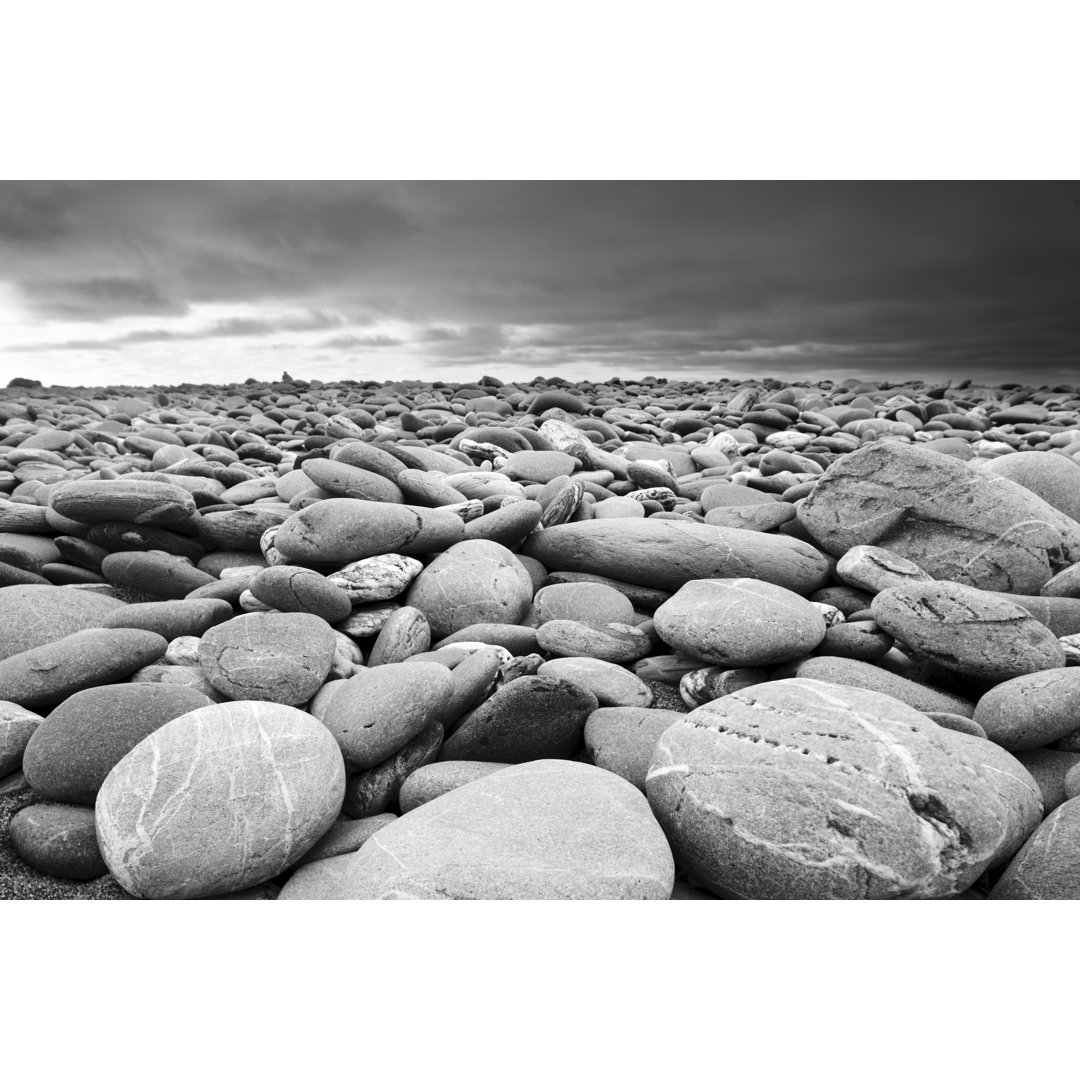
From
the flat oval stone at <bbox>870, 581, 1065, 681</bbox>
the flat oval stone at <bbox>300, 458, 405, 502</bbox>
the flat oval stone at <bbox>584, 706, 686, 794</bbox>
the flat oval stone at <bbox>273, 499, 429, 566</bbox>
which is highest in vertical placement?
the flat oval stone at <bbox>300, 458, 405, 502</bbox>

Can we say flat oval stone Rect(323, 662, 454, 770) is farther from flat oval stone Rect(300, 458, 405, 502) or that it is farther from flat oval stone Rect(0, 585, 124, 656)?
flat oval stone Rect(300, 458, 405, 502)

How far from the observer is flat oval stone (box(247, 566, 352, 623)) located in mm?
2312

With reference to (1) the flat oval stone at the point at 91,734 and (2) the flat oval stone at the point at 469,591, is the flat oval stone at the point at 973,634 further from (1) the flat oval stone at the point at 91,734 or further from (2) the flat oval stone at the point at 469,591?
(1) the flat oval stone at the point at 91,734

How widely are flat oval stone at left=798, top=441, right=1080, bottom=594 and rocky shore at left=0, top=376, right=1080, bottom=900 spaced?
0.01m

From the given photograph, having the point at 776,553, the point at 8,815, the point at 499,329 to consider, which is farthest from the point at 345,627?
the point at 499,329

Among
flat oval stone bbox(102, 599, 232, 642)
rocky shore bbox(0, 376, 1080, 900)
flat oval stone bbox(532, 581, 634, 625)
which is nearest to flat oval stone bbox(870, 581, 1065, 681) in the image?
rocky shore bbox(0, 376, 1080, 900)

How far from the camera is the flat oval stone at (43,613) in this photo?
237cm

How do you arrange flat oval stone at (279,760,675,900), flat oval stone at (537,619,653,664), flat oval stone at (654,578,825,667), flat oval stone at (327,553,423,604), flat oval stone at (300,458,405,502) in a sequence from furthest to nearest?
flat oval stone at (300,458,405,502), flat oval stone at (327,553,423,604), flat oval stone at (537,619,653,664), flat oval stone at (654,578,825,667), flat oval stone at (279,760,675,900)

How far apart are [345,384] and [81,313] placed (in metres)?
3.91

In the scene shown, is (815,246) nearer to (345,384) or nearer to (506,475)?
(506,475)

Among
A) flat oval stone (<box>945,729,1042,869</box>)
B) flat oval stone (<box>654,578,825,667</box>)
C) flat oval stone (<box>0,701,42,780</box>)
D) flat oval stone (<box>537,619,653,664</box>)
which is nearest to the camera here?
flat oval stone (<box>945,729,1042,869</box>)

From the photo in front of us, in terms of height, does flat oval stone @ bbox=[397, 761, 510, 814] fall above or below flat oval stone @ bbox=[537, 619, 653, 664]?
below

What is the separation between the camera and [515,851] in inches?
57.4

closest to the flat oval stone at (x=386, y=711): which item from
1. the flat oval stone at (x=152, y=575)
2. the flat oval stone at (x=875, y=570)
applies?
the flat oval stone at (x=152, y=575)
